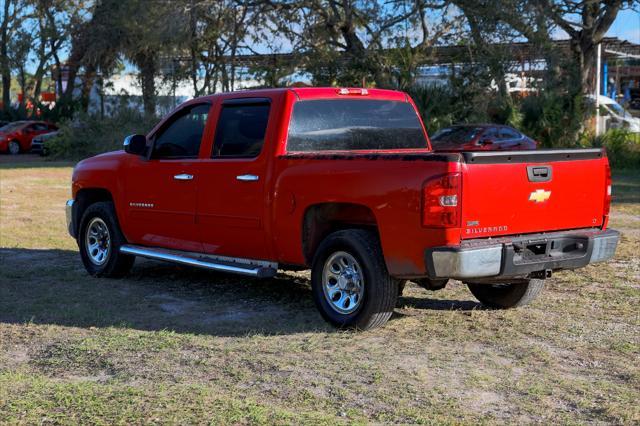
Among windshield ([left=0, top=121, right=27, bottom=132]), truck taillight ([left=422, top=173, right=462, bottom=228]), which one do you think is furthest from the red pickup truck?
windshield ([left=0, top=121, right=27, bottom=132])

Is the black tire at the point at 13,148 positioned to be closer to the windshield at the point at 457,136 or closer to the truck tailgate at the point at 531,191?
the windshield at the point at 457,136

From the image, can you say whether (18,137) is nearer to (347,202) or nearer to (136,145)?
(136,145)

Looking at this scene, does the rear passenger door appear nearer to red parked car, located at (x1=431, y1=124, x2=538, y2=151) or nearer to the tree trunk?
red parked car, located at (x1=431, y1=124, x2=538, y2=151)

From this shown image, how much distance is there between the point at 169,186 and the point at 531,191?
3.58 meters

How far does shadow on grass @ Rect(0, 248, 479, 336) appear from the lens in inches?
283

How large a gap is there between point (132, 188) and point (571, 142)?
68.1 feet

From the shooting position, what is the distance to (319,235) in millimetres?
7250

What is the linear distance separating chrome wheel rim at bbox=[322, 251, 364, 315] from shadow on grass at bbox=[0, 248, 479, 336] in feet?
0.78

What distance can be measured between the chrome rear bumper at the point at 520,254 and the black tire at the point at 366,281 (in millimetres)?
542

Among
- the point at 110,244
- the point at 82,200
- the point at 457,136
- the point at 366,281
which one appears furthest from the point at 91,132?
the point at 366,281

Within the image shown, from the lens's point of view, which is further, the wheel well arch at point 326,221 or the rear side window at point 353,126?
the rear side window at point 353,126

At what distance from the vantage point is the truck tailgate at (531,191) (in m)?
6.21

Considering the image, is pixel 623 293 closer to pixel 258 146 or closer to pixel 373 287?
pixel 373 287

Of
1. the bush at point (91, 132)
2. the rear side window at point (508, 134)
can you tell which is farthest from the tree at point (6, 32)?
the rear side window at point (508, 134)
